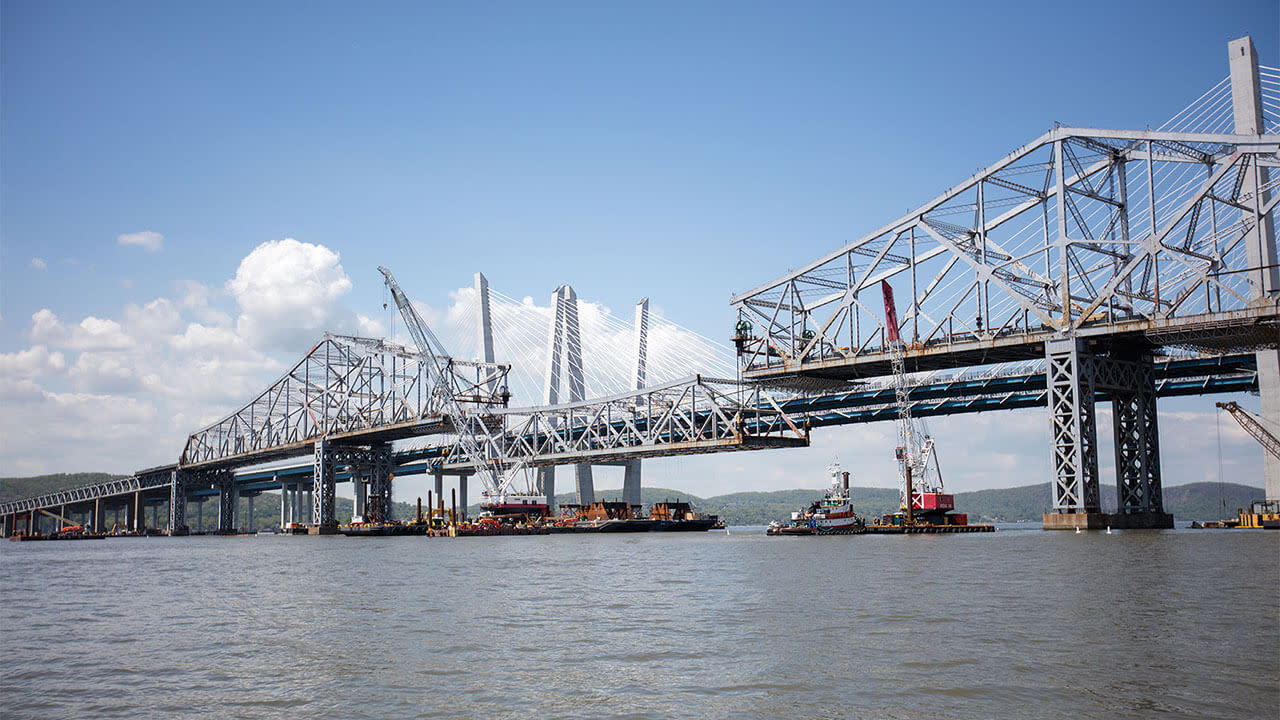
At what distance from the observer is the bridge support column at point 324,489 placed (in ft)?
526

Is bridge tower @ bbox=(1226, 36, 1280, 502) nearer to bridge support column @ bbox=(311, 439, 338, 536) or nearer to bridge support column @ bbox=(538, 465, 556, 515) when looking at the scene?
bridge support column @ bbox=(538, 465, 556, 515)

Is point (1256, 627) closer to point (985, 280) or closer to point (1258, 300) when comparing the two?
point (1258, 300)

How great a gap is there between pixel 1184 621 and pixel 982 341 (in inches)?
2231

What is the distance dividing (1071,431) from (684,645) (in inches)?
2235

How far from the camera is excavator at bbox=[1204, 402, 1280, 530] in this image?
262 feet

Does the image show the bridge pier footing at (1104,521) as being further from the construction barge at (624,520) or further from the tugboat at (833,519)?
the construction barge at (624,520)

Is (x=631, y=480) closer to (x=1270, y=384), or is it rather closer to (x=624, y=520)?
(x=624, y=520)

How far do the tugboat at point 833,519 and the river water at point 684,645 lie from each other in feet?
164

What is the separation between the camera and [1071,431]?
71812 mm

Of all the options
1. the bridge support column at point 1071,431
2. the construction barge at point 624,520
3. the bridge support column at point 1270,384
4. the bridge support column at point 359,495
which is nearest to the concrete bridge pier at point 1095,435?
the bridge support column at point 1071,431

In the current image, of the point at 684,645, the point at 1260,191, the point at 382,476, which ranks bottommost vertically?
the point at 684,645

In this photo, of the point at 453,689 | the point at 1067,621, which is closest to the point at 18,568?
the point at 453,689

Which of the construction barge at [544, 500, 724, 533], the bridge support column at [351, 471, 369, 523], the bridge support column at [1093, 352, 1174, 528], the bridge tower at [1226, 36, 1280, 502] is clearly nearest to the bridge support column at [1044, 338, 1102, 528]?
the bridge support column at [1093, 352, 1174, 528]

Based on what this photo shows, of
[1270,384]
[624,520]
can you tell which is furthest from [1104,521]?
[624,520]
